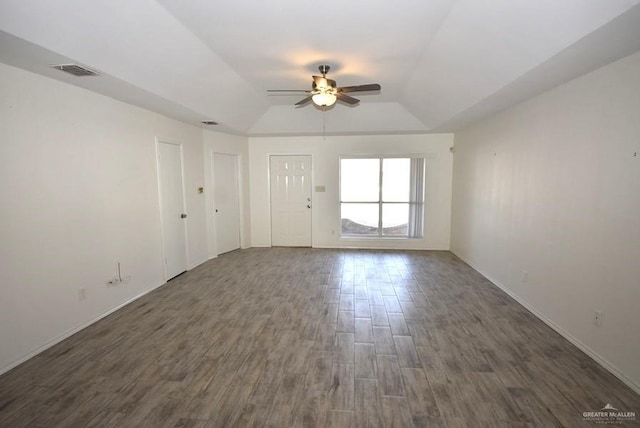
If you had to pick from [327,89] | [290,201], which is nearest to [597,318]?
[327,89]

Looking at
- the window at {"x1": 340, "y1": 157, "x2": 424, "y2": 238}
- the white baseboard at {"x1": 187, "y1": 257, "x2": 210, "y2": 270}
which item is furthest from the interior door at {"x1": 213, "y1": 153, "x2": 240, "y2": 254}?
the window at {"x1": 340, "y1": 157, "x2": 424, "y2": 238}

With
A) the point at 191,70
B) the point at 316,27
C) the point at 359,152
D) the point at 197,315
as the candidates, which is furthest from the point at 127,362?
the point at 359,152

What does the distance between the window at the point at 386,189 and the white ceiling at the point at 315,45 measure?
215 cm

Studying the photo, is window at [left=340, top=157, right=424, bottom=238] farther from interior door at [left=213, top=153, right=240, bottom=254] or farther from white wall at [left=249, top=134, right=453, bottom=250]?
interior door at [left=213, top=153, right=240, bottom=254]

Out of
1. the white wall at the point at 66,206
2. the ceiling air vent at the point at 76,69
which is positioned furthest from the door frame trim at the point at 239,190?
the ceiling air vent at the point at 76,69

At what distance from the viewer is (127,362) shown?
2.67m

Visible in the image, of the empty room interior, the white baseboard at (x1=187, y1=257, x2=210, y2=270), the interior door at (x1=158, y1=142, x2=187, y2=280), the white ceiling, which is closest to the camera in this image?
the white ceiling

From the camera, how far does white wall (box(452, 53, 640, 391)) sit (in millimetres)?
2346

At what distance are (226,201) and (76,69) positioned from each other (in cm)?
386

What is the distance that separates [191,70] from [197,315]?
2791 millimetres

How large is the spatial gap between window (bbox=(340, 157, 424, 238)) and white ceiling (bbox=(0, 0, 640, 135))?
215 centimetres

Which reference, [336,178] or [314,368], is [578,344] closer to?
[314,368]

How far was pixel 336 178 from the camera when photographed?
6723mm

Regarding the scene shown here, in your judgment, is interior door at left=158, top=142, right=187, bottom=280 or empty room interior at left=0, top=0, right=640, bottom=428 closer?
empty room interior at left=0, top=0, right=640, bottom=428
